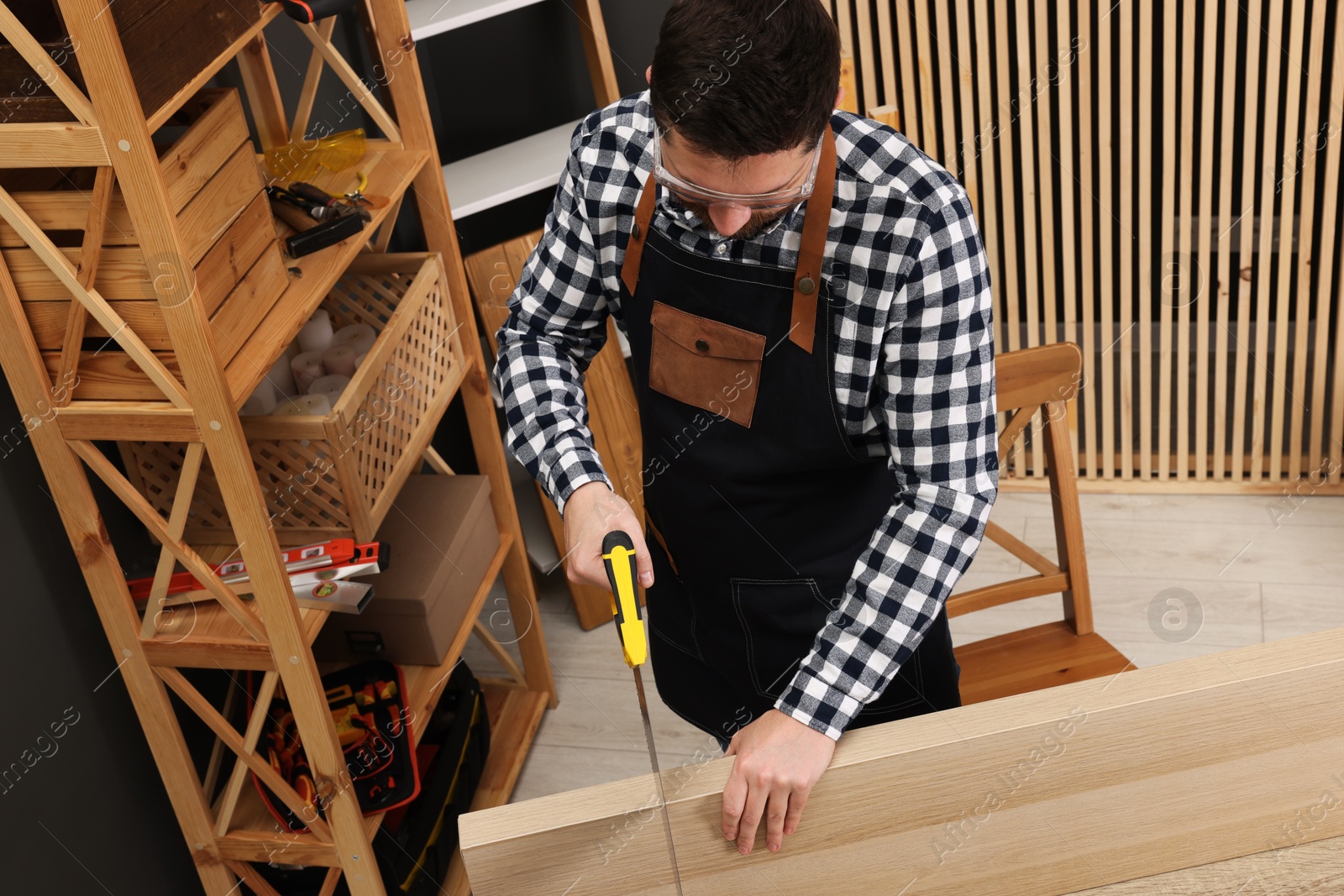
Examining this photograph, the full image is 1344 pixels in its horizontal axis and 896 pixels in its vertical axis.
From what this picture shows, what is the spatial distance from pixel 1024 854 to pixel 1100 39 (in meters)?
2.34

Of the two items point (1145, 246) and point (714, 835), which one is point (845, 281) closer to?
point (714, 835)

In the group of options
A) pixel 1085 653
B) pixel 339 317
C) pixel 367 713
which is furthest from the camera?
pixel 339 317

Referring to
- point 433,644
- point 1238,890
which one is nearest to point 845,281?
point 1238,890

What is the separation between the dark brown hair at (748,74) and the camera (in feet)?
3.72

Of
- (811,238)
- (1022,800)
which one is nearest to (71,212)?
(811,238)

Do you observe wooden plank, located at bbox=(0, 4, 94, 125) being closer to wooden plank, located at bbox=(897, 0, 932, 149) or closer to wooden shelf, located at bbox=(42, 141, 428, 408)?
wooden shelf, located at bbox=(42, 141, 428, 408)

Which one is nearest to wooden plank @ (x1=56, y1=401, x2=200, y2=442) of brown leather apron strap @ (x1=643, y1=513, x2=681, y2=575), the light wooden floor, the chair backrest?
brown leather apron strap @ (x1=643, y1=513, x2=681, y2=575)

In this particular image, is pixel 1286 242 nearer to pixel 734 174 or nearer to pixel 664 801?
pixel 734 174

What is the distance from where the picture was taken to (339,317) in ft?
7.79

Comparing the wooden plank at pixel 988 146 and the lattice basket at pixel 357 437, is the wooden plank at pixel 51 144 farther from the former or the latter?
the wooden plank at pixel 988 146

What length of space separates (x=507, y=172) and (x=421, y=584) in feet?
3.56

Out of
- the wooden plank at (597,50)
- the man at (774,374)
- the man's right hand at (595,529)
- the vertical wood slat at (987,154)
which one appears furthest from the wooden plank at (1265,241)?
the man's right hand at (595,529)

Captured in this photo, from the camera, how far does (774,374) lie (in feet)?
4.85

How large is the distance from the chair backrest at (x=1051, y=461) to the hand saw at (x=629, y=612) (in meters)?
0.82
